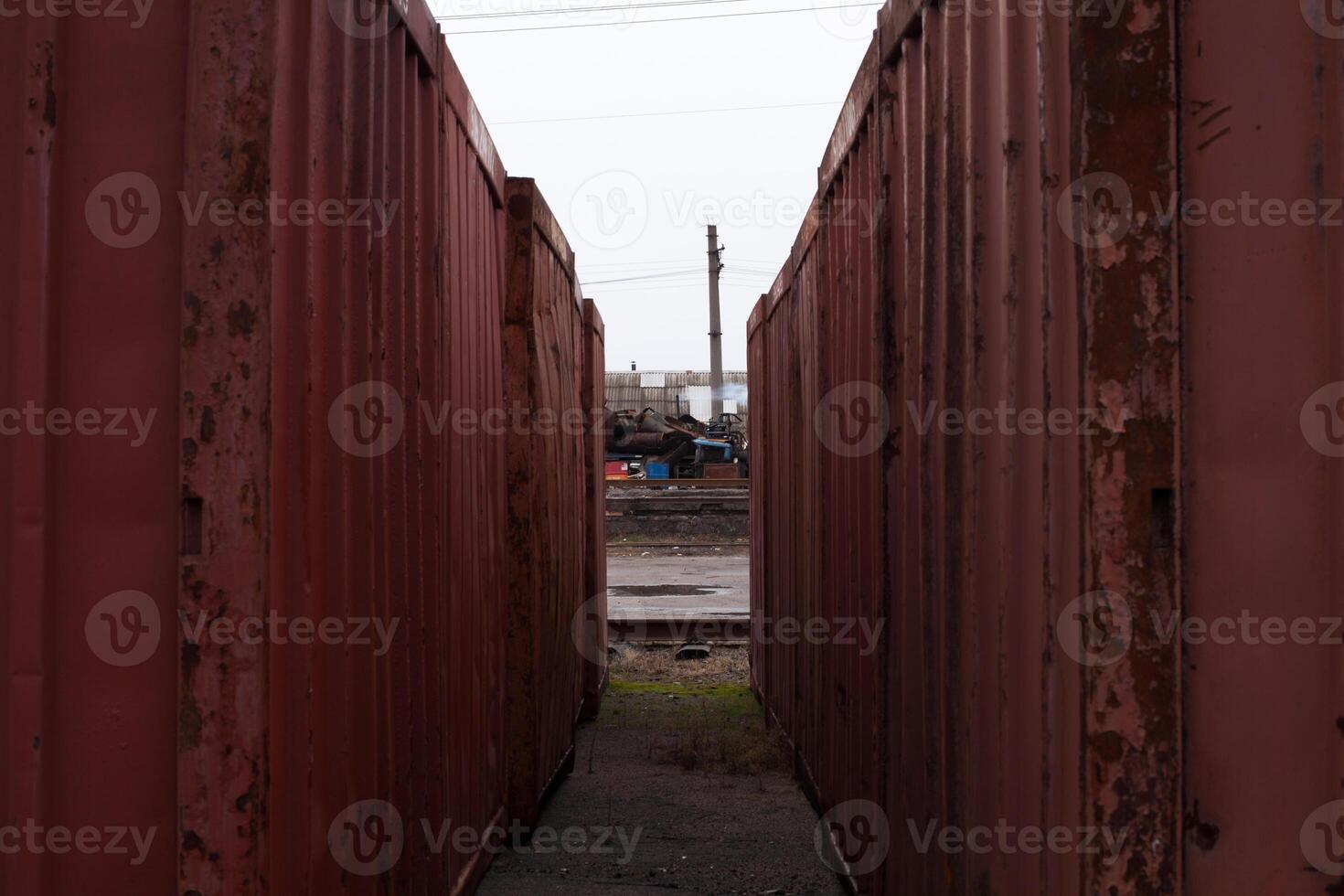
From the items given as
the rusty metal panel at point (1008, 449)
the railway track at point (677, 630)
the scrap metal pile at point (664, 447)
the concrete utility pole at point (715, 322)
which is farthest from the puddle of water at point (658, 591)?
the concrete utility pole at point (715, 322)

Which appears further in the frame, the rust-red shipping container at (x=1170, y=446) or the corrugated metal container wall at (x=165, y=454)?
the corrugated metal container wall at (x=165, y=454)

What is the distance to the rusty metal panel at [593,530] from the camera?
783 centimetres

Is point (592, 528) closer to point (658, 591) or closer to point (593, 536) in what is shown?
point (593, 536)

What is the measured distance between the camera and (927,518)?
2.83 meters

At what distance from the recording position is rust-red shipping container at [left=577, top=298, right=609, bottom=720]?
308 inches

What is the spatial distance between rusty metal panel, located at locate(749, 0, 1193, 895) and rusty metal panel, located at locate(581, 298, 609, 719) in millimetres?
3903

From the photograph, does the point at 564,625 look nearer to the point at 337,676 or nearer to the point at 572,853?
the point at 572,853

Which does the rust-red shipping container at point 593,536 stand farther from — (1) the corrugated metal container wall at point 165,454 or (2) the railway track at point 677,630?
(1) the corrugated metal container wall at point 165,454

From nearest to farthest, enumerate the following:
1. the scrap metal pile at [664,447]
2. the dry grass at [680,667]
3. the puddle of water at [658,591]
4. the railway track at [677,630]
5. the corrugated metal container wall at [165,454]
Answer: the corrugated metal container wall at [165,454], the dry grass at [680,667], the railway track at [677,630], the puddle of water at [658,591], the scrap metal pile at [664,447]

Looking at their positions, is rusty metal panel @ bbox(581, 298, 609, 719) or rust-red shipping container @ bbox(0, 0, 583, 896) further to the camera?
rusty metal panel @ bbox(581, 298, 609, 719)

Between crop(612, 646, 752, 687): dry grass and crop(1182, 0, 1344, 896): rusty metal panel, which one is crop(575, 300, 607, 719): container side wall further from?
crop(1182, 0, 1344, 896): rusty metal panel

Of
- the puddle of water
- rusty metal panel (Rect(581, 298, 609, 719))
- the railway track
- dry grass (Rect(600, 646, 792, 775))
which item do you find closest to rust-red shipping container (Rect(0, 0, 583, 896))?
dry grass (Rect(600, 646, 792, 775))

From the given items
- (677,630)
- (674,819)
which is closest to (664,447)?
(677,630)

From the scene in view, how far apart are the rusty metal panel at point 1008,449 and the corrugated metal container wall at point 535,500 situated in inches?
61.4
